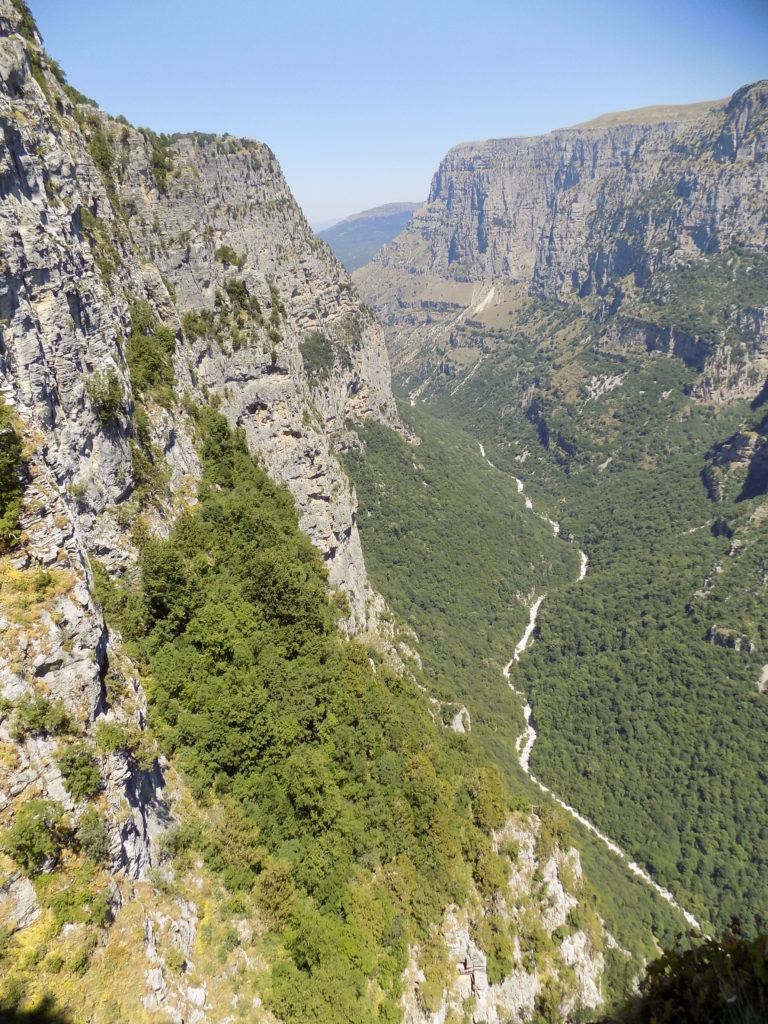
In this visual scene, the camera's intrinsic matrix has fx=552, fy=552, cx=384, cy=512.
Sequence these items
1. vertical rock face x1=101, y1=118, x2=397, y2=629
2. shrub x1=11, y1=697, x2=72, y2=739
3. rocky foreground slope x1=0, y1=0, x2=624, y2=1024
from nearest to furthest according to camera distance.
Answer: shrub x1=11, y1=697, x2=72, y2=739 → rocky foreground slope x1=0, y1=0, x2=624, y2=1024 → vertical rock face x1=101, y1=118, x2=397, y2=629

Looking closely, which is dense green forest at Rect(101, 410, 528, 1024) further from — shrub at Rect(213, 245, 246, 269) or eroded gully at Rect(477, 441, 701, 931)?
eroded gully at Rect(477, 441, 701, 931)

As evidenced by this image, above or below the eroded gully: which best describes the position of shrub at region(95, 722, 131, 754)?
above

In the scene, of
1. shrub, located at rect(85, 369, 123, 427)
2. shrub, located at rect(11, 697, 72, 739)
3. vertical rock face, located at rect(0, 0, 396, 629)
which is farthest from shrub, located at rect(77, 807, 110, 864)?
shrub, located at rect(85, 369, 123, 427)

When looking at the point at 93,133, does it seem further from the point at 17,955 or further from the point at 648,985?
the point at 648,985

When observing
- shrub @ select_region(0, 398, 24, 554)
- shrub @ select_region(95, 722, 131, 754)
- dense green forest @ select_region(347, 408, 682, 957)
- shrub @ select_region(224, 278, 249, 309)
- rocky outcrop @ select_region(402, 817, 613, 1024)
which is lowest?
dense green forest @ select_region(347, 408, 682, 957)

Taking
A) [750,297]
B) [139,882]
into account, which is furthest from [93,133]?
[750,297]

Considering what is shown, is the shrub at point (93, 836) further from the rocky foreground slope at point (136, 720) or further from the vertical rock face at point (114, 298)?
the vertical rock face at point (114, 298)
